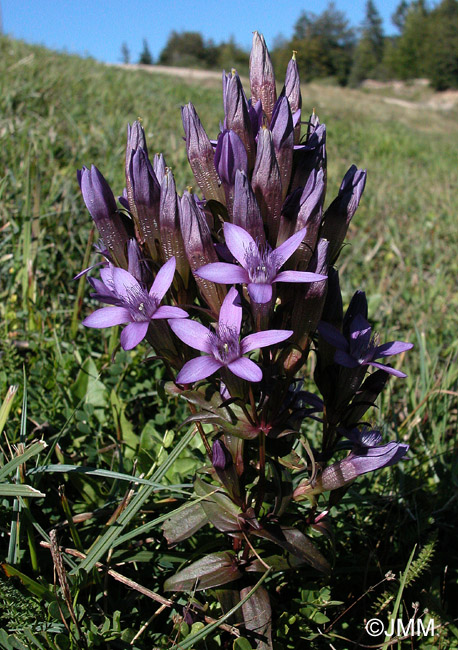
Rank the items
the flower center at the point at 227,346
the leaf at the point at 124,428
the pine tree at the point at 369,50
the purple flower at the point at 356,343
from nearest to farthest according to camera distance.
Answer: the flower center at the point at 227,346 < the purple flower at the point at 356,343 < the leaf at the point at 124,428 < the pine tree at the point at 369,50

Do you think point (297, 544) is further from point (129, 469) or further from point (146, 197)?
point (146, 197)

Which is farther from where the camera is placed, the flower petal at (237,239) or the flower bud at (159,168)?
the flower bud at (159,168)

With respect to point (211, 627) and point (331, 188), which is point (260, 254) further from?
point (331, 188)

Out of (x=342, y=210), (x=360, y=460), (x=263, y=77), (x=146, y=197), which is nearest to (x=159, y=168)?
(x=146, y=197)

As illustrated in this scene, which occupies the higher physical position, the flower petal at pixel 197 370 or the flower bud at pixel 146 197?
the flower bud at pixel 146 197

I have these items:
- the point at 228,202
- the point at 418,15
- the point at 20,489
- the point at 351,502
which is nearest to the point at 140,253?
the point at 228,202

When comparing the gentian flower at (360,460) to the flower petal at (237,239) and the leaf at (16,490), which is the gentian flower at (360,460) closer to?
the flower petal at (237,239)

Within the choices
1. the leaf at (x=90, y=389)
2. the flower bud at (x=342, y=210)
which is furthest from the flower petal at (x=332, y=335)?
the leaf at (x=90, y=389)
